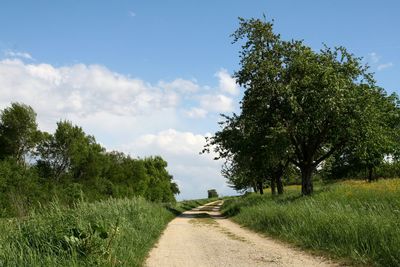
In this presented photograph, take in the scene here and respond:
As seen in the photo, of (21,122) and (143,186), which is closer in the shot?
(21,122)

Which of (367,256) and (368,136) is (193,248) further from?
(368,136)

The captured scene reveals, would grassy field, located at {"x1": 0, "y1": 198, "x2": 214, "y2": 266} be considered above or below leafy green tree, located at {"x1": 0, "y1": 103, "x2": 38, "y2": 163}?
below

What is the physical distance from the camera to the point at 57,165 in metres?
65.9

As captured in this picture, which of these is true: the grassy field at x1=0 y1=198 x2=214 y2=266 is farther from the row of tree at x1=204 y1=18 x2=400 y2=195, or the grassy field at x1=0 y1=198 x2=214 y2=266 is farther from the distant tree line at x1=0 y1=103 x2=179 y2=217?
the distant tree line at x1=0 y1=103 x2=179 y2=217

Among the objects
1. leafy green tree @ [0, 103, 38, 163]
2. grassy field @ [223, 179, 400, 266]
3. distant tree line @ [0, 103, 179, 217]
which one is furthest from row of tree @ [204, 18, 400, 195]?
leafy green tree @ [0, 103, 38, 163]

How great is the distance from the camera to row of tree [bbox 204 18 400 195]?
102 ft

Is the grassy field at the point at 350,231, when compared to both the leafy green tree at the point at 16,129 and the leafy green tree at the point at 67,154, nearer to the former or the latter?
the leafy green tree at the point at 16,129

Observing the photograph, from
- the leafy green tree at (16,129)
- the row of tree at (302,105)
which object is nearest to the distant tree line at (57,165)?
the leafy green tree at (16,129)

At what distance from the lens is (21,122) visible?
56.8m

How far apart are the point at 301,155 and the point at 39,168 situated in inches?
1659

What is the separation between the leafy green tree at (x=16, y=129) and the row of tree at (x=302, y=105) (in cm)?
3370

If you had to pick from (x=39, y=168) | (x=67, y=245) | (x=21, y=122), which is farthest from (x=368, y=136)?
(x=39, y=168)

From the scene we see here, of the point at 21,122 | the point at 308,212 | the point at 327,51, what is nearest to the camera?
the point at 308,212

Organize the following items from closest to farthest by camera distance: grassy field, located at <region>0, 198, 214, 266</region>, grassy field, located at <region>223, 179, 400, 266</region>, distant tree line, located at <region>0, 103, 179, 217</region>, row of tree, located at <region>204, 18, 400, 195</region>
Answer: grassy field, located at <region>0, 198, 214, 266</region> < grassy field, located at <region>223, 179, 400, 266</region> < row of tree, located at <region>204, 18, 400, 195</region> < distant tree line, located at <region>0, 103, 179, 217</region>
